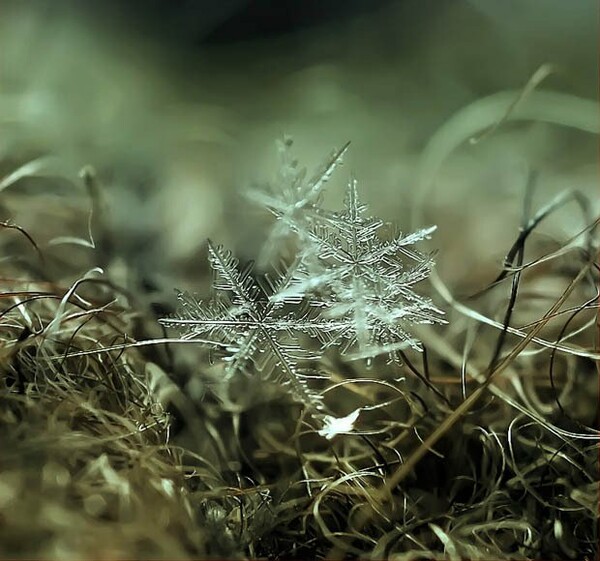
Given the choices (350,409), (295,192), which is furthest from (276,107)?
→ (350,409)

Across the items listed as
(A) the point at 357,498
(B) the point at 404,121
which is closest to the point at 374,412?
(A) the point at 357,498

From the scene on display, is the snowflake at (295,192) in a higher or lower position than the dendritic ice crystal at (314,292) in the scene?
higher

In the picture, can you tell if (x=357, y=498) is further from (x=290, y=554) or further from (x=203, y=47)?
(x=203, y=47)

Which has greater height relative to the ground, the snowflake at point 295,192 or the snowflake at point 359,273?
the snowflake at point 295,192

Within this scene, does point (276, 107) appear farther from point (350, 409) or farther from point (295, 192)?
point (350, 409)

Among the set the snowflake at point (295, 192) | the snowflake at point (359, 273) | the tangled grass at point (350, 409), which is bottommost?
the tangled grass at point (350, 409)

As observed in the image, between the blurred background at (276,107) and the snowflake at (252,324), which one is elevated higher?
the blurred background at (276,107)
